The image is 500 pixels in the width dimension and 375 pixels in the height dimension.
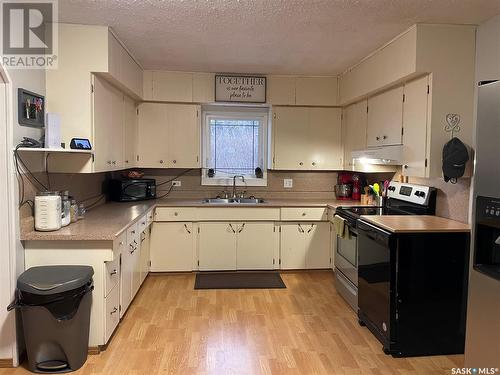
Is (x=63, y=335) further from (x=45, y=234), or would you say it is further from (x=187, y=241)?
(x=187, y=241)

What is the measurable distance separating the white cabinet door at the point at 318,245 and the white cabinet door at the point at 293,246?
0.18 feet

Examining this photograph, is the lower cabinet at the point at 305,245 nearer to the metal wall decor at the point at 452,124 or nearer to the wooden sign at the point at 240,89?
the wooden sign at the point at 240,89

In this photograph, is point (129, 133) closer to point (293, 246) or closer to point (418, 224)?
point (293, 246)

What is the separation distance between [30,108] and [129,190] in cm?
183

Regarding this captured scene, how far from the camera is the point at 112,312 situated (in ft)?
9.27

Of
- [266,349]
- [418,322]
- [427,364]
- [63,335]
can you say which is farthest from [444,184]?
[63,335]

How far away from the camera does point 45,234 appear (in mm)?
2545

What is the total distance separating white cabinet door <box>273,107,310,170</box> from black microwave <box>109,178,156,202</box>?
152 cm

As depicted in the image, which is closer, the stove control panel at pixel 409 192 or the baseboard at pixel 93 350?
the baseboard at pixel 93 350

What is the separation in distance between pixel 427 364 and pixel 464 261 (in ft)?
2.36

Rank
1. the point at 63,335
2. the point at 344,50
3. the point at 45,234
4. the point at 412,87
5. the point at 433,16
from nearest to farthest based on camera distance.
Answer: the point at 63,335
the point at 45,234
the point at 433,16
the point at 412,87
the point at 344,50

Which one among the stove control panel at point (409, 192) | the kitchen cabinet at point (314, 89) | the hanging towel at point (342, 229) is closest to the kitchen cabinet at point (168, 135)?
the kitchen cabinet at point (314, 89)

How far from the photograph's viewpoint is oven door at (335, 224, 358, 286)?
3.36 m

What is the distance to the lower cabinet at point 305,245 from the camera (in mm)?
4430
